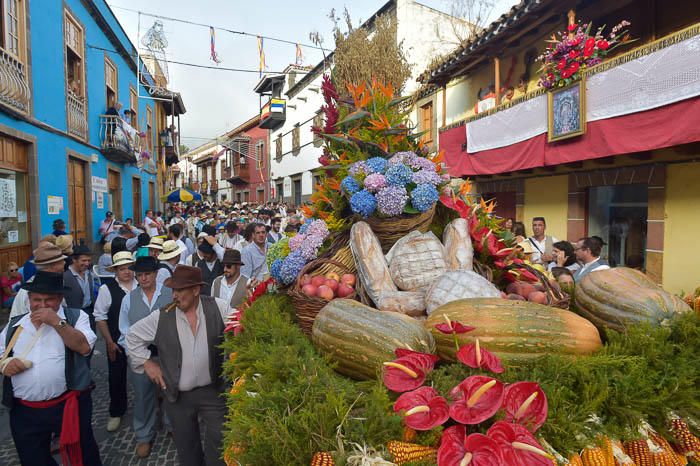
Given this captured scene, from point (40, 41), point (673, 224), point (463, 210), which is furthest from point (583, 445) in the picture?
point (40, 41)

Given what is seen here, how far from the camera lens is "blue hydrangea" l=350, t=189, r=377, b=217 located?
2.67m

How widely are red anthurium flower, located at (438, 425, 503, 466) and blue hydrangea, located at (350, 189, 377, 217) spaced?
1.62m

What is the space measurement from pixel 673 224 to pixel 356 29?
20.9 feet

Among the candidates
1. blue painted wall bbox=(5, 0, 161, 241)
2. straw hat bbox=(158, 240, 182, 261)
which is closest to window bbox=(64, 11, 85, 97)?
blue painted wall bbox=(5, 0, 161, 241)

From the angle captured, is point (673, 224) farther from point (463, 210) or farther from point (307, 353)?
point (307, 353)

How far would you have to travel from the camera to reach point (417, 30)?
14094 mm

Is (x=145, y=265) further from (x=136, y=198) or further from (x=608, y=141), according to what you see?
(x=136, y=198)

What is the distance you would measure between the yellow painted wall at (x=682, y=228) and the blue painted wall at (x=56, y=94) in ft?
36.1

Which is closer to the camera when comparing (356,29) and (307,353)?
(307,353)

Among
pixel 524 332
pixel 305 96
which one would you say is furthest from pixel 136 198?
pixel 524 332

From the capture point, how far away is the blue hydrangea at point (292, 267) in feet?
8.95

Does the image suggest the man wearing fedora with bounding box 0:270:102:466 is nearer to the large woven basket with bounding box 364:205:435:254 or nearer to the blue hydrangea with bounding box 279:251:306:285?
the blue hydrangea with bounding box 279:251:306:285

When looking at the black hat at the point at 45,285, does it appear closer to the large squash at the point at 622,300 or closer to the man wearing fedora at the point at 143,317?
the man wearing fedora at the point at 143,317

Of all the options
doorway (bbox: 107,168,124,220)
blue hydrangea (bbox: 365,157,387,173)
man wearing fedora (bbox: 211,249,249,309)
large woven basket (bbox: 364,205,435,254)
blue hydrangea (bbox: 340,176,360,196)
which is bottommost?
man wearing fedora (bbox: 211,249,249,309)
